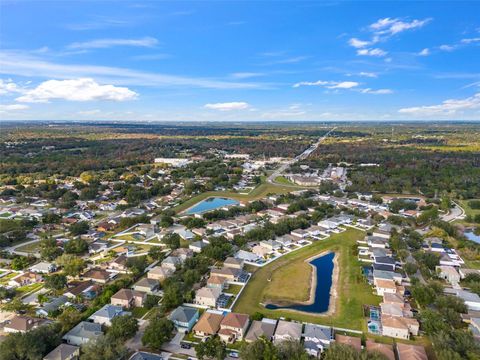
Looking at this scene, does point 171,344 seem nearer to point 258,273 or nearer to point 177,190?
point 258,273

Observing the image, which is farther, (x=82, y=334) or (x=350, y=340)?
(x=82, y=334)

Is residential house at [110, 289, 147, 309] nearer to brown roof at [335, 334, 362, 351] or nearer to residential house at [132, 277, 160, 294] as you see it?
residential house at [132, 277, 160, 294]

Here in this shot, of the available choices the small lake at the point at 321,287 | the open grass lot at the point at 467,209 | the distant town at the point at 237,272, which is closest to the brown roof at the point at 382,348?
the distant town at the point at 237,272

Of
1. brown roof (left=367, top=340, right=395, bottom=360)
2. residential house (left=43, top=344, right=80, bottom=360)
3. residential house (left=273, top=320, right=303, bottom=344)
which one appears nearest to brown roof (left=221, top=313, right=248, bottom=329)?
residential house (left=273, top=320, right=303, bottom=344)

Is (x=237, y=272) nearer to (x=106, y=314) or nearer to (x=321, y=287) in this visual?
(x=321, y=287)

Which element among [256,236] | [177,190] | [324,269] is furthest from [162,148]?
[324,269]

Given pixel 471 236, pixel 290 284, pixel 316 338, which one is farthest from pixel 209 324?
pixel 471 236
